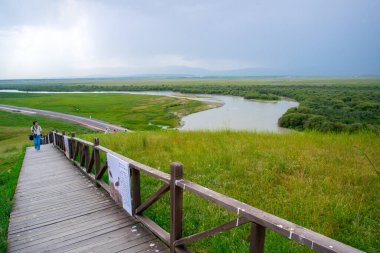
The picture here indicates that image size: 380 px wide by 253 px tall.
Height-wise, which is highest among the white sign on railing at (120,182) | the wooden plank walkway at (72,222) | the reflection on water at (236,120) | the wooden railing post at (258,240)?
the wooden railing post at (258,240)

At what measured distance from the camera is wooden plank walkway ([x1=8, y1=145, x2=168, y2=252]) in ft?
15.1

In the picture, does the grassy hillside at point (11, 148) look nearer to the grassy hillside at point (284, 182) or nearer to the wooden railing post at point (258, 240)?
the grassy hillside at point (284, 182)

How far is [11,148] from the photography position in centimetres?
2598

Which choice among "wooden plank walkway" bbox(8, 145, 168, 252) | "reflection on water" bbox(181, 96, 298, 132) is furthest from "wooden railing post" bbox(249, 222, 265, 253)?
"reflection on water" bbox(181, 96, 298, 132)

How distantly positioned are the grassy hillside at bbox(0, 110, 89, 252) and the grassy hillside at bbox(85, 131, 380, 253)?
10.3 ft

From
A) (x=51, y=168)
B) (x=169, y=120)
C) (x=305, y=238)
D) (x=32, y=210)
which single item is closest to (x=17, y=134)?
(x=169, y=120)

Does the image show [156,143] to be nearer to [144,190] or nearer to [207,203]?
[144,190]

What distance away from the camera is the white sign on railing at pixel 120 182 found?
5328mm

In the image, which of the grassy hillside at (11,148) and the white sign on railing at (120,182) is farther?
the grassy hillside at (11,148)

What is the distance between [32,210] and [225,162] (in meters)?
5.71

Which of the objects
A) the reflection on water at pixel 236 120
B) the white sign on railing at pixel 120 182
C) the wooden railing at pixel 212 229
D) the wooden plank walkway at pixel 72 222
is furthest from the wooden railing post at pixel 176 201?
the reflection on water at pixel 236 120

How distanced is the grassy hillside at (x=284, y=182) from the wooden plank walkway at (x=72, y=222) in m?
0.74

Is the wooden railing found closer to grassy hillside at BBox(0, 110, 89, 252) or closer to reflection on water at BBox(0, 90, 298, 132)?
grassy hillside at BBox(0, 110, 89, 252)

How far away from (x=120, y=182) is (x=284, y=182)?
166 inches
